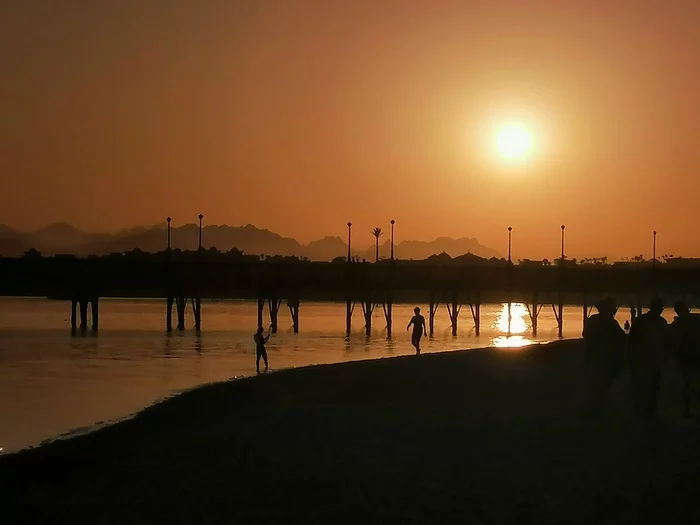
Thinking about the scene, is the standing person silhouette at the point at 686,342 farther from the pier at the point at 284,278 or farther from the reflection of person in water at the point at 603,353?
the pier at the point at 284,278

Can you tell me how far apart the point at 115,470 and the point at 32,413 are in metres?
12.2

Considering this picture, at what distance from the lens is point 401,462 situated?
42.7 ft

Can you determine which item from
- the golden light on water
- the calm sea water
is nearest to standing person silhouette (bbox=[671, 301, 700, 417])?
the calm sea water

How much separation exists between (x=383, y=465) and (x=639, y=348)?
464 centimetres

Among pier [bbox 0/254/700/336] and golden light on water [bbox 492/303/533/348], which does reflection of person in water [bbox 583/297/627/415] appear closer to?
golden light on water [bbox 492/303/533/348]

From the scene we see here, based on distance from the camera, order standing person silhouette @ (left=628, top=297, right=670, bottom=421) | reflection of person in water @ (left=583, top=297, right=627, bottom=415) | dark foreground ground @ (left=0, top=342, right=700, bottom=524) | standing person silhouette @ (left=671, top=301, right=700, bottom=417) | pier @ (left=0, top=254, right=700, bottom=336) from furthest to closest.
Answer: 1. pier @ (left=0, top=254, right=700, bottom=336)
2. standing person silhouette @ (left=671, top=301, right=700, bottom=417)
3. reflection of person in water @ (left=583, top=297, right=627, bottom=415)
4. standing person silhouette @ (left=628, top=297, right=670, bottom=421)
5. dark foreground ground @ (left=0, top=342, right=700, bottom=524)

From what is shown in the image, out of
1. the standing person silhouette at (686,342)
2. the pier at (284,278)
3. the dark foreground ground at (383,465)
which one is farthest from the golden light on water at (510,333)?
the standing person silhouette at (686,342)

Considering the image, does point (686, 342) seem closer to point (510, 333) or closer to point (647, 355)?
point (647, 355)

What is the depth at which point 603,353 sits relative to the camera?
14977mm

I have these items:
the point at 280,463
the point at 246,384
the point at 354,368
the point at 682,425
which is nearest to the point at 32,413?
the point at 246,384

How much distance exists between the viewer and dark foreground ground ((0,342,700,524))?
11.0 metres

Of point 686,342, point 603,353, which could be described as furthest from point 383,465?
point 686,342

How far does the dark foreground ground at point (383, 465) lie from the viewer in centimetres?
1098

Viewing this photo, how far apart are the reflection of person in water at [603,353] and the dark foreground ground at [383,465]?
0.52 metres
